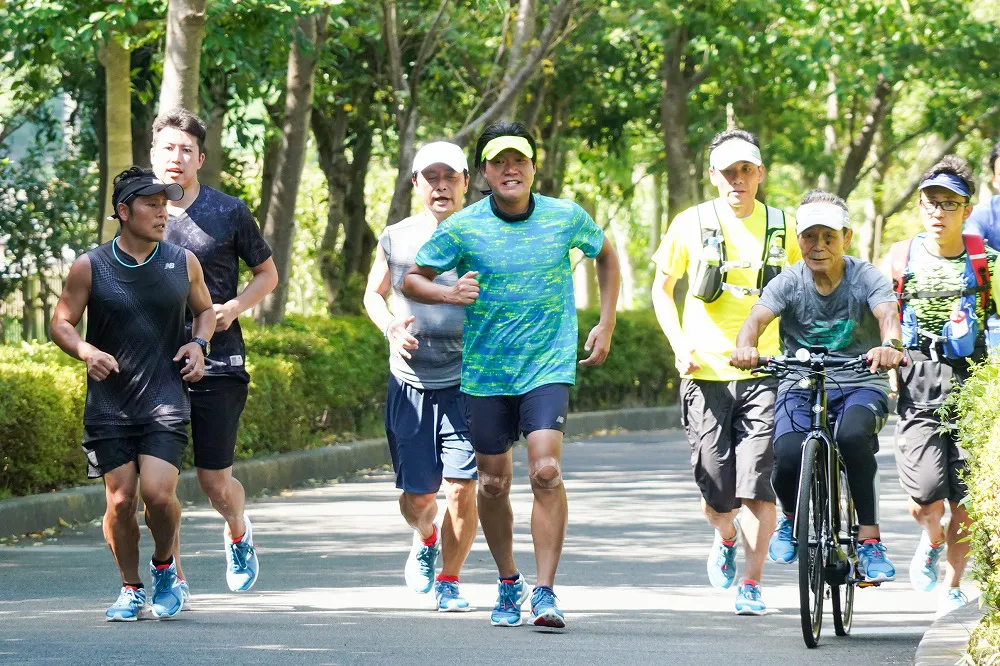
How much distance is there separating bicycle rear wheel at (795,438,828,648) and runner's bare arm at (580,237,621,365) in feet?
2.89

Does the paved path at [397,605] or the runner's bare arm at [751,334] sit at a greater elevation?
the runner's bare arm at [751,334]

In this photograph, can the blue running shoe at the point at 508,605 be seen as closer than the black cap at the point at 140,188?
No

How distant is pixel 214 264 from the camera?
7.82 m

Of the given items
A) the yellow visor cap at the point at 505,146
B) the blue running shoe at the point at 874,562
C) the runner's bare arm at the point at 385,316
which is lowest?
the blue running shoe at the point at 874,562

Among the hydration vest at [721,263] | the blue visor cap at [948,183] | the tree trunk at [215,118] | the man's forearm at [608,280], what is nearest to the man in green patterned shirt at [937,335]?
the blue visor cap at [948,183]

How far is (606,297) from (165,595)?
2.14m

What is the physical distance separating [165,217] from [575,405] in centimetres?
1506

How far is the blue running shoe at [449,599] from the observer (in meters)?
7.84

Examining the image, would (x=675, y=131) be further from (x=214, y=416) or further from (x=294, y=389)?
(x=214, y=416)

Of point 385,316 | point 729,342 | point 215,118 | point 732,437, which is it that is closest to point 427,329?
point 385,316

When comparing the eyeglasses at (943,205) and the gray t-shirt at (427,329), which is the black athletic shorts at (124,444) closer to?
the gray t-shirt at (427,329)

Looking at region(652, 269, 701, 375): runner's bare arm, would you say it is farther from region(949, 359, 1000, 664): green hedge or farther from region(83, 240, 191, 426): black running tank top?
region(83, 240, 191, 426): black running tank top

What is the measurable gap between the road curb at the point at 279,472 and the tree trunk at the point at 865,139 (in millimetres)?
7668

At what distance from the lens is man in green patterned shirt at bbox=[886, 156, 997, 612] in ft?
26.0
